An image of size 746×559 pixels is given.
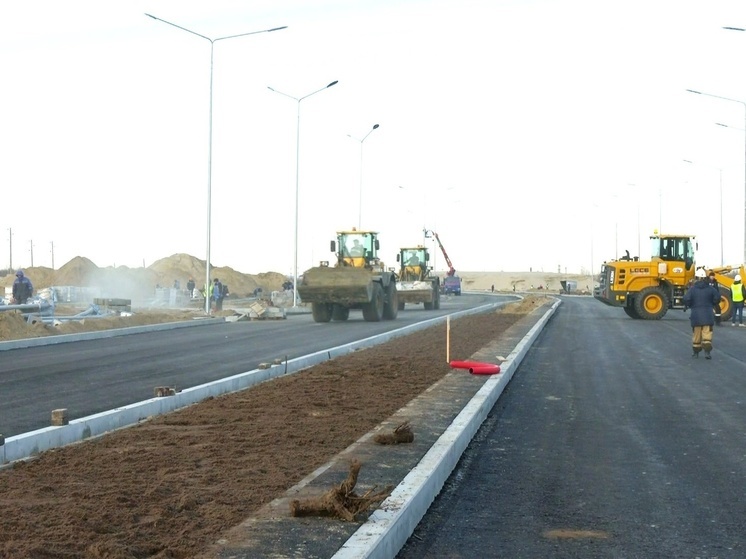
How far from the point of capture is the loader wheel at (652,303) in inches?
1550

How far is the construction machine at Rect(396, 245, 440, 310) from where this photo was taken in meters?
53.6

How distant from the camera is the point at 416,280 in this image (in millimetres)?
55781

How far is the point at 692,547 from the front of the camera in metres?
6.48

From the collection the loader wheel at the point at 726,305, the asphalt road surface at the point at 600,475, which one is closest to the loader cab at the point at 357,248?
the loader wheel at the point at 726,305

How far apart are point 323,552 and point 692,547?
7.70ft

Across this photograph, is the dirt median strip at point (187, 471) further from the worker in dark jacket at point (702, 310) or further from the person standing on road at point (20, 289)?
the person standing on road at point (20, 289)

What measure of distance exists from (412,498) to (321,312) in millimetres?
30719

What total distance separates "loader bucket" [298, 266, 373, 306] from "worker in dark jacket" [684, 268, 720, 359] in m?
15.8

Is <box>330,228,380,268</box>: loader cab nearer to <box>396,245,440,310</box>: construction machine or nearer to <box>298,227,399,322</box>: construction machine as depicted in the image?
<box>298,227,399,322</box>: construction machine

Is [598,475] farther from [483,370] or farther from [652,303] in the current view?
[652,303]

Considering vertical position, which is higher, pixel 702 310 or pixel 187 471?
pixel 702 310

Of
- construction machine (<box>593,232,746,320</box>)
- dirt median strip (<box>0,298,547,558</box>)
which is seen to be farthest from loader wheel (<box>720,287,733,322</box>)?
dirt median strip (<box>0,298,547,558</box>)

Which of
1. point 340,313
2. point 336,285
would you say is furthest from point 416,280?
point 336,285

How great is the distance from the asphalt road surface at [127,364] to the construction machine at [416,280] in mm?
21596
